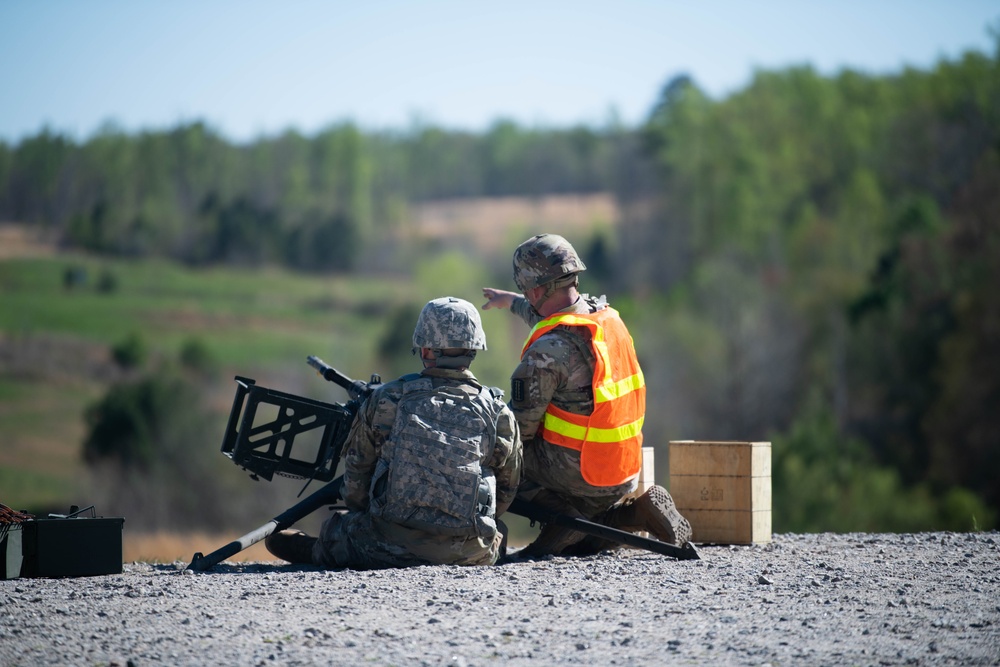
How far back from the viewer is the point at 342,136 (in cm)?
10750

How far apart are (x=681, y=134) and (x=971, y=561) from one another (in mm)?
76962

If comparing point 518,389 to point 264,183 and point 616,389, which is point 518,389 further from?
point 264,183

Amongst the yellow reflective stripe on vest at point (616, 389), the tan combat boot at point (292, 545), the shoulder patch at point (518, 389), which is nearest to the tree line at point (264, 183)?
the tan combat boot at point (292, 545)

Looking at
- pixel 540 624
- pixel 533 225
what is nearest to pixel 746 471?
pixel 540 624

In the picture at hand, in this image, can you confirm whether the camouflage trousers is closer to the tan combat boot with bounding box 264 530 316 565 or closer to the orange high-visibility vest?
the tan combat boot with bounding box 264 530 316 565

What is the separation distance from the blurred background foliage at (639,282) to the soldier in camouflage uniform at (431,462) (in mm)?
34525

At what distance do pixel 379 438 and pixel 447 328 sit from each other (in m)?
0.86

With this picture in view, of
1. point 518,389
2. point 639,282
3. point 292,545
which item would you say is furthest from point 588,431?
point 639,282

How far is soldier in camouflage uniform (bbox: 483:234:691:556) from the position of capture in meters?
8.95

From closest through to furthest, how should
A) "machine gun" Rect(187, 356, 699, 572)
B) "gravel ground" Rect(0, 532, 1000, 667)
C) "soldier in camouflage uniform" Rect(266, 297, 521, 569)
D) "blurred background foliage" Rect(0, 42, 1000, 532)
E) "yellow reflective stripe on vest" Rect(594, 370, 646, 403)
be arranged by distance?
"gravel ground" Rect(0, 532, 1000, 667) → "soldier in camouflage uniform" Rect(266, 297, 521, 569) → "machine gun" Rect(187, 356, 699, 572) → "yellow reflective stripe on vest" Rect(594, 370, 646, 403) → "blurred background foliage" Rect(0, 42, 1000, 532)

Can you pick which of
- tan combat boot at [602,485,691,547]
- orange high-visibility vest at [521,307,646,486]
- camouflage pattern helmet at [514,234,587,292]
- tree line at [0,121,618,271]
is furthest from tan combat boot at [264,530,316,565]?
tree line at [0,121,618,271]

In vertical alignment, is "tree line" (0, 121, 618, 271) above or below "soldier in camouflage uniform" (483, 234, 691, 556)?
above

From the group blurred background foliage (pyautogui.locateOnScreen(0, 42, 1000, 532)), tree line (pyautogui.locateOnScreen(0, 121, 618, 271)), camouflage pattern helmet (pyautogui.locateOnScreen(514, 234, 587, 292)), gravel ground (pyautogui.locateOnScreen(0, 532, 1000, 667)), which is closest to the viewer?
gravel ground (pyautogui.locateOnScreen(0, 532, 1000, 667))

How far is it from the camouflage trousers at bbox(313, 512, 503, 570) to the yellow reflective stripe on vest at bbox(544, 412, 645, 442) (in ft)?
3.19
